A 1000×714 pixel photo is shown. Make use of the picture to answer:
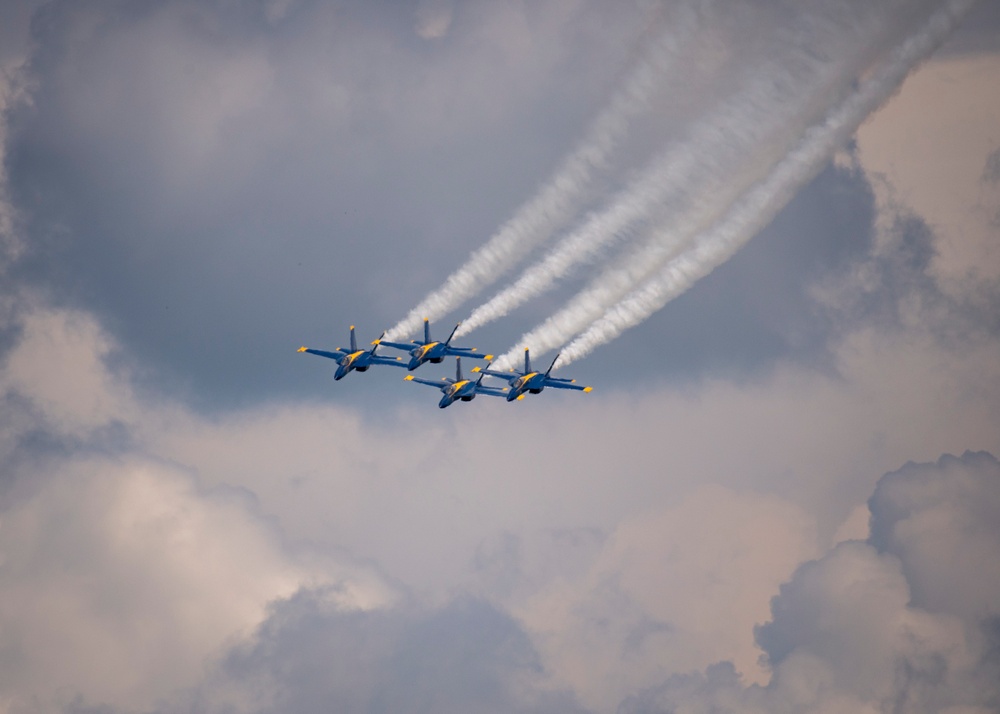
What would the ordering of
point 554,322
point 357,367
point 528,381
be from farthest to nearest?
1. point 357,367
2. point 528,381
3. point 554,322

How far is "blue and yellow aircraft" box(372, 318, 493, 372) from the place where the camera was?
103 m

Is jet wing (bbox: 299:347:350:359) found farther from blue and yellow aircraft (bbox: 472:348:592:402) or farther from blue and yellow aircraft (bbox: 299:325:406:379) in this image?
blue and yellow aircraft (bbox: 472:348:592:402)

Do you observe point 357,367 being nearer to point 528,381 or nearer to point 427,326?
point 427,326

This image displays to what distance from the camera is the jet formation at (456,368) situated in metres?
97.8

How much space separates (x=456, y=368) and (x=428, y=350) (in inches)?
169

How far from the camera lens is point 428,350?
10319cm

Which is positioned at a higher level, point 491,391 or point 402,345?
point 402,345

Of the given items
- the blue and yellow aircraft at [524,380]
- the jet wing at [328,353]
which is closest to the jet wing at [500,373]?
the blue and yellow aircraft at [524,380]

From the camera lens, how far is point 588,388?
98.5 m

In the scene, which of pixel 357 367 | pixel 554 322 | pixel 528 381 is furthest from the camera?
pixel 357 367

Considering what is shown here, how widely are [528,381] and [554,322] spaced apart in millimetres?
9495

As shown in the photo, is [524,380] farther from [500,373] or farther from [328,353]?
[328,353]

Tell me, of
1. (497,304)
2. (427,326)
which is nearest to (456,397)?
(427,326)

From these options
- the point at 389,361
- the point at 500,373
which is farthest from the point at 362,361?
the point at 500,373
